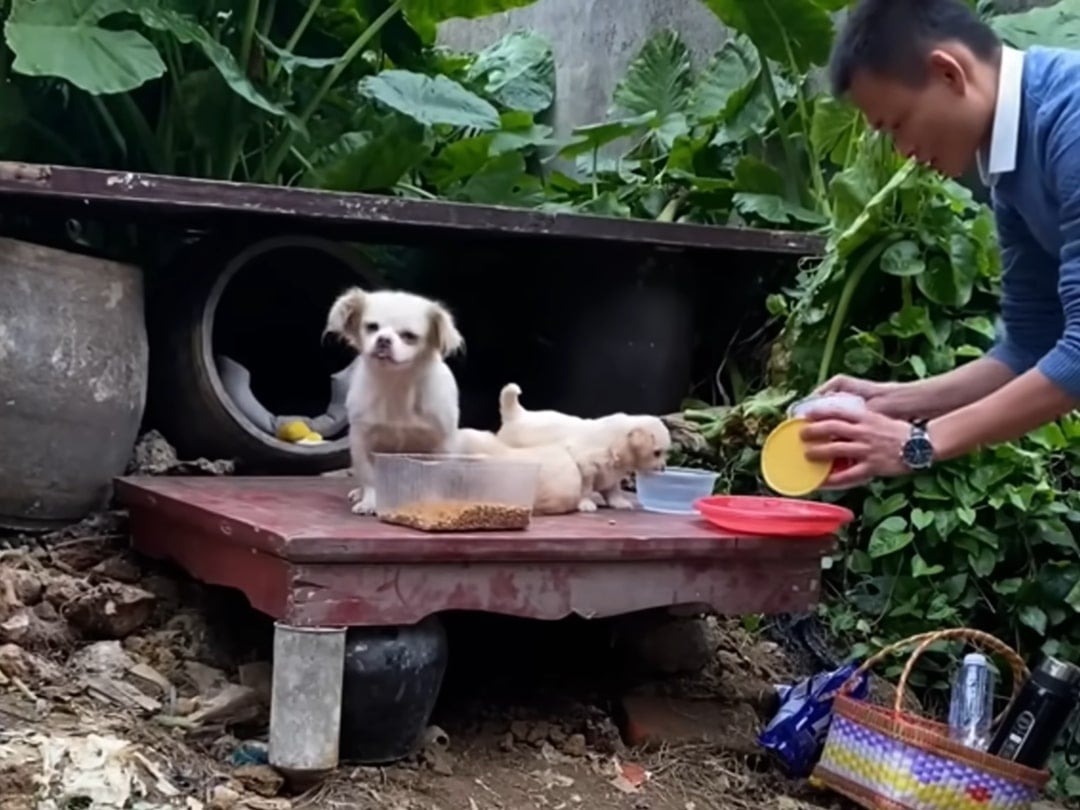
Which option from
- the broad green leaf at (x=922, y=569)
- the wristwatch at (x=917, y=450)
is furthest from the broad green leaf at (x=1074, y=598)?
the wristwatch at (x=917, y=450)

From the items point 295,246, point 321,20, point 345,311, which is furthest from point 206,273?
point 321,20

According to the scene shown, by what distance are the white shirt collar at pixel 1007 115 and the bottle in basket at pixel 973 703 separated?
36.6 inches

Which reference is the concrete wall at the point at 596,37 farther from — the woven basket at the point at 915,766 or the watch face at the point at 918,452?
the watch face at the point at 918,452

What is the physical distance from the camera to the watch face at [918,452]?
2074mm

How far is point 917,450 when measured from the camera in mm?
2078

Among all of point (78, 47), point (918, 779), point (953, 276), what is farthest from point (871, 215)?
point (78, 47)

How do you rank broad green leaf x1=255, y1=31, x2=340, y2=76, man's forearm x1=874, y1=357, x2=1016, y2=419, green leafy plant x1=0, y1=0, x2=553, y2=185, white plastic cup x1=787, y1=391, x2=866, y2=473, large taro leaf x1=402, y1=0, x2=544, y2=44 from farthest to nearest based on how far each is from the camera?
large taro leaf x1=402, y1=0, x2=544, y2=44, broad green leaf x1=255, y1=31, x2=340, y2=76, green leafy plant x1=0, y1=0, x2=553, y2=185, man's forearm x1=874, y1=357, x2=1016, y2=419, white plastic cup x1=787, y1=391, x2=866, y2=473

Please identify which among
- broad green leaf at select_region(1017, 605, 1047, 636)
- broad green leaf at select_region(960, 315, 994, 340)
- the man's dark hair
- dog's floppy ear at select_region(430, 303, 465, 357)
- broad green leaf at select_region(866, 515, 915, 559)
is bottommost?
broad green leaf at select_region(1017, 605, 1047, 636)

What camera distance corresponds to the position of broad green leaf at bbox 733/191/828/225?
419cm

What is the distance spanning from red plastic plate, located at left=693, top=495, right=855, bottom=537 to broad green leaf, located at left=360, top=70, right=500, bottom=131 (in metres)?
1.76

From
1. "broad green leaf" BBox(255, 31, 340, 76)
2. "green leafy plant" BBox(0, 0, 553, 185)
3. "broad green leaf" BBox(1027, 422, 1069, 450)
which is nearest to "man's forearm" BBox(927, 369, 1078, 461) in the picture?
"broad green leaf" BBox(1027, 422, 1069, 450)

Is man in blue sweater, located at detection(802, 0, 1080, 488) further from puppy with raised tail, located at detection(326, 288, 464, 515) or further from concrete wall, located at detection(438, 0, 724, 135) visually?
concrete wall, located at detection(438, 0, 724, 135)

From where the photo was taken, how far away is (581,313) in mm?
4051

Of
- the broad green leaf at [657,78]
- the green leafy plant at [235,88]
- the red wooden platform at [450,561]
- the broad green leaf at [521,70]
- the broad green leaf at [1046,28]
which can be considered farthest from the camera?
the broad green leaf at [521,70]
